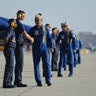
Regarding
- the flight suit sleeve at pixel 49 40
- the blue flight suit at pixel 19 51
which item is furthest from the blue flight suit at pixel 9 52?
the flight suit sleeve at pixel 49 40

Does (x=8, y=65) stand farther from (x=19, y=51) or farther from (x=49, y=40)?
(x=49, y=40)

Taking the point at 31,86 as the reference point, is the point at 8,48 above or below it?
above

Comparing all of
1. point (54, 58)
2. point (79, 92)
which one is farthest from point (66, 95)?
point (54, 58)

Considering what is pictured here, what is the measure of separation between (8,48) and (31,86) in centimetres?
121

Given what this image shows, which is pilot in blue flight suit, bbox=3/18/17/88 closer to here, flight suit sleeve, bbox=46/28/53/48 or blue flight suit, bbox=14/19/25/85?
blue flight suit, bbox=14/19/25/85

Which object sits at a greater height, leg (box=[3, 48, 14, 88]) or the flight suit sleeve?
the flight suit sleeve

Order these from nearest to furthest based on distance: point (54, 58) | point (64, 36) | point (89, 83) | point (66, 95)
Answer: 1. point (66, 95)
2. point (89, 83)
3. point (64, 36)
4. point (54, 58)

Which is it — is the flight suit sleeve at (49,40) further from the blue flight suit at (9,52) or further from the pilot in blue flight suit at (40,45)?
the blue flight suit at (9,52)

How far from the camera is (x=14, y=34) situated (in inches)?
637

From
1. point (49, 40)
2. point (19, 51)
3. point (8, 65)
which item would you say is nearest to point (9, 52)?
point (8, 65)

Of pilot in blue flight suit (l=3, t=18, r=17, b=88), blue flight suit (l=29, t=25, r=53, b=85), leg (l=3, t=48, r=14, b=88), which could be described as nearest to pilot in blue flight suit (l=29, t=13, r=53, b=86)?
blue flight suit (l=29, t=25, r=53, b=85)

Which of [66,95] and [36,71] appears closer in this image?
[66,95]

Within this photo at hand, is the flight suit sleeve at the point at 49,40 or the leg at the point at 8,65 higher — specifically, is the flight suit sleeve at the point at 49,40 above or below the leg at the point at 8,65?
above

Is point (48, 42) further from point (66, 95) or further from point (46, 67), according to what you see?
point (66, 95)
